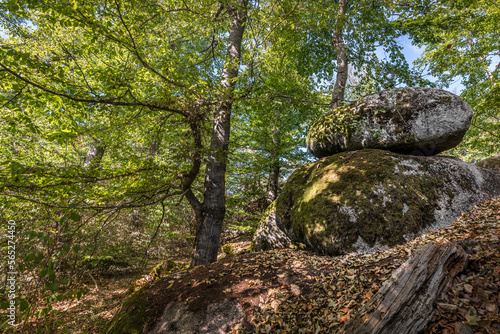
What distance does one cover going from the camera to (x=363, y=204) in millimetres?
3863

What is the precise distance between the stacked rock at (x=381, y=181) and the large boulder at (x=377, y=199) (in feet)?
0.05

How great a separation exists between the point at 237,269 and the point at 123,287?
498 cm

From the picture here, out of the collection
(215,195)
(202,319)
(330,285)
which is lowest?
(202,319)

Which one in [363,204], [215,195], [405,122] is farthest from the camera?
[405,122]

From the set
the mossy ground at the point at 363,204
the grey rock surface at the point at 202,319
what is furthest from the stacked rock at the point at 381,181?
the grey rock surface at the point at 202,319

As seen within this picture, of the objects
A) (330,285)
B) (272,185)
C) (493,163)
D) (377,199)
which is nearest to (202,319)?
(330,285)

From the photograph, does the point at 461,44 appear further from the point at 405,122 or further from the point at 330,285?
the point at 330,285

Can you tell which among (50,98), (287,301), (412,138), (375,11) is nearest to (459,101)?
(412,138)

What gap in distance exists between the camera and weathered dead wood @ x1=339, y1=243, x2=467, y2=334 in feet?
5.88

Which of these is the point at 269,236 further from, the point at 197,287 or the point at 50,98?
the point at 50,98

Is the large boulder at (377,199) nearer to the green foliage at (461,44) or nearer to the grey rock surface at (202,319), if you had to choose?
the grey rock surface at (202,319)

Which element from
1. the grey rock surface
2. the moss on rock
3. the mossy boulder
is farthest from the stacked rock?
the mossy boulder

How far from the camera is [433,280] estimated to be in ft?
6.67

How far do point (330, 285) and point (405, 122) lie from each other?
13.5ft
